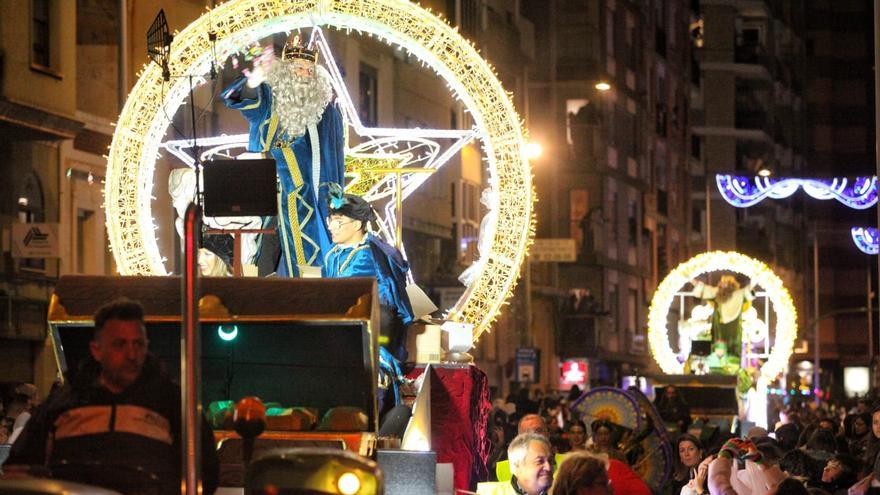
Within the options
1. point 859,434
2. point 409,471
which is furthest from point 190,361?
point 859,434

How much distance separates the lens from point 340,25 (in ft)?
49.1

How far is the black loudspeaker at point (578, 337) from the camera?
5853 centimetres

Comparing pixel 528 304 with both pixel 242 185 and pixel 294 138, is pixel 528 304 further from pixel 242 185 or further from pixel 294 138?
pixel 242 185

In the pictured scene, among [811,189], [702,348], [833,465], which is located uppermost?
[811,189]

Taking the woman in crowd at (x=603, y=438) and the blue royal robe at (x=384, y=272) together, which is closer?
the blue royal robe at (x=384, y=272)

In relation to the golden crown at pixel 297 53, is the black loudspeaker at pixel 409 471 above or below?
below

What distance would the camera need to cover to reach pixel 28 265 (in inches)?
1206

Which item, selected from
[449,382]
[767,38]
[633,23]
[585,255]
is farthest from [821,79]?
[449,382]

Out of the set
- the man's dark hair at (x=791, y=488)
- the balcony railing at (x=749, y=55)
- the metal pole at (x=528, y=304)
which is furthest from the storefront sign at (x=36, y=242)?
the balcony railing at (x=749, y=55)

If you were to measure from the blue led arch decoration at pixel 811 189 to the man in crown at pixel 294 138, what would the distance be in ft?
57.4

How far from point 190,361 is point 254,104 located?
26.0ft

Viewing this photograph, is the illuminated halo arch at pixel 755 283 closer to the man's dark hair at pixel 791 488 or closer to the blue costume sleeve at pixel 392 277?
the blue costume sleeve at pixel 392 277

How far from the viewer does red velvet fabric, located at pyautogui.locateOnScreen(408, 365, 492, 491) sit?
1341 cm

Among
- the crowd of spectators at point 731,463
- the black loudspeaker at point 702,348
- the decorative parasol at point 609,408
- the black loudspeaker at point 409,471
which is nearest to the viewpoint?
the crowd of spectators at point 731,463
